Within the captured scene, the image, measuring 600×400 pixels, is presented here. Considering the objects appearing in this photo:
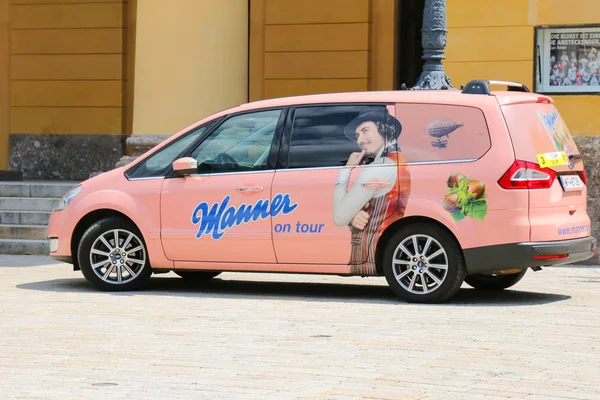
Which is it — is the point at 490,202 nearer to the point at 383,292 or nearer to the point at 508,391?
the point at 383,292

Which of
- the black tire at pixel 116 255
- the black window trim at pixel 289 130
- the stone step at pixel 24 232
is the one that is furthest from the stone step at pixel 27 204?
the black window trim at pixel 289 130

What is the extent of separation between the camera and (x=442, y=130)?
33.1 ft

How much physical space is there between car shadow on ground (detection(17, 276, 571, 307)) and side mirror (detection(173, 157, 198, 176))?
101 centimetres

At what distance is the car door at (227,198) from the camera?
1059 centimetres

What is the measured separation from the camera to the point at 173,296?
10766mm

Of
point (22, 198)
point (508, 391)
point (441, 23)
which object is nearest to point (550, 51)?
point (441, 23)

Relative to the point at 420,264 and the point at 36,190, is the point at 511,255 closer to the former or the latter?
the point at 420,264

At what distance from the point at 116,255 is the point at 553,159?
12.0 ft

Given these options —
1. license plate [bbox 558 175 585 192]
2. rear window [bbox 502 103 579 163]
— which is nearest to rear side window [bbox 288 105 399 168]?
rear window [bbox 502 103 579 163]

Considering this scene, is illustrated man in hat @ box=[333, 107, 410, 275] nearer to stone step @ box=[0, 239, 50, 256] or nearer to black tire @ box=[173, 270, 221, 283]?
black tire @ box=[173, 270, 221, 283]

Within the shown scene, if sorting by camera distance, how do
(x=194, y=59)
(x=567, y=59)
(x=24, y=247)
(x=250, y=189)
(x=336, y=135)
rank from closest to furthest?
(x=336, y=135) < (x=250, y=189) < (x=24, y=247) < (x=567, y=59) < (x=194, y=59)

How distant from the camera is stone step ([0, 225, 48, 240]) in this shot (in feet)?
51.0

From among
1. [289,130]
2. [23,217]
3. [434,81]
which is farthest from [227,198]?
[23,217]

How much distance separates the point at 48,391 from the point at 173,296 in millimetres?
4354
